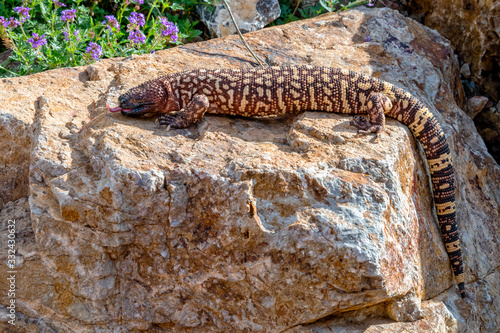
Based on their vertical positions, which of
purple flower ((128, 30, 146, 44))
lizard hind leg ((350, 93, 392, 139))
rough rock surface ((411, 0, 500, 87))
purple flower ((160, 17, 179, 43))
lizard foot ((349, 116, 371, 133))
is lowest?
purple flower ((128, 30, 146, 44))

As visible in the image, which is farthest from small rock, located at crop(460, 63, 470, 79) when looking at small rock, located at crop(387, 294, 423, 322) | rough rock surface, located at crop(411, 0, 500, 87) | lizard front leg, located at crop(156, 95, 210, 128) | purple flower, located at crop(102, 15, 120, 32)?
purple flower, located at crop(102, 15, 120, 32)

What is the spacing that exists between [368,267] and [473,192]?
2295 millimetres

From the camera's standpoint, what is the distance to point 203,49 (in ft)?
17.4

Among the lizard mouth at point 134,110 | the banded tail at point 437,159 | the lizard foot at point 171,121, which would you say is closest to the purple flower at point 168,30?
the lizard mouth at point 134,110

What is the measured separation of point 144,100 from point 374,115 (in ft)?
6.44

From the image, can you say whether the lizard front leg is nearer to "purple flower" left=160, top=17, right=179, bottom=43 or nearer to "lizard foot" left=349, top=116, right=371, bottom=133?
"lizard foot" left=349, top=116, right=371, bottom=133

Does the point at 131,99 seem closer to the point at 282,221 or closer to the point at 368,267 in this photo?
the point at 282,221

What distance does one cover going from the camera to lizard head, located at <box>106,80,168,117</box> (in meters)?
4.13

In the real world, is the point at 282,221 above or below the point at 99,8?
above

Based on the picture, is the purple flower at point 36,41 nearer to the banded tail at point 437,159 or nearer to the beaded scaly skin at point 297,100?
the beaded scaly skin at point 297,100

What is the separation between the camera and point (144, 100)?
13.8 feet

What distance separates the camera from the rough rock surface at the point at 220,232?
10.3 ft

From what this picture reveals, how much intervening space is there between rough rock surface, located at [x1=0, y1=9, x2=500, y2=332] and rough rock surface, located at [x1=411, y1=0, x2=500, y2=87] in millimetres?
2711

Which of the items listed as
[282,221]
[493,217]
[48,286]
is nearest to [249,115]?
[282,221]
